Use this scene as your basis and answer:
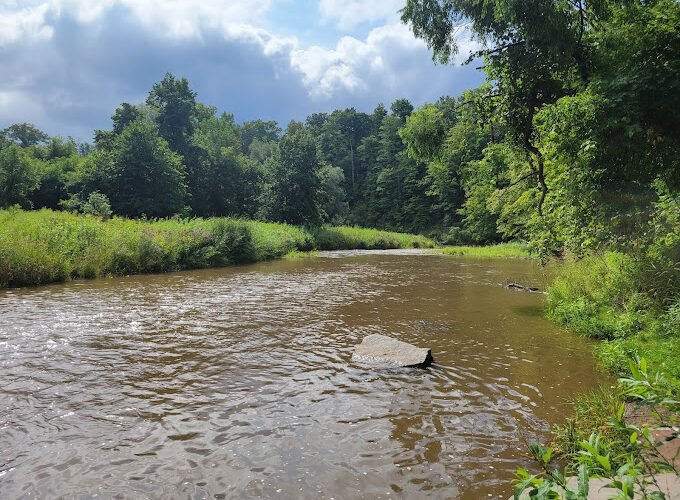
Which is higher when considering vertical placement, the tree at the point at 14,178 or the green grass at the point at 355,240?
the tree at the point at 14,178

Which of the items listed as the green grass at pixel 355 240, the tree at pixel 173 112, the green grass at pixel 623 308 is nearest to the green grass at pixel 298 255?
the green grass at pixel 355 240

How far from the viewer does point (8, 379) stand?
5965mm

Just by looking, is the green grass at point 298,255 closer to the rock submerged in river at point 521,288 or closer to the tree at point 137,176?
the rock submerged in river at point 521,288

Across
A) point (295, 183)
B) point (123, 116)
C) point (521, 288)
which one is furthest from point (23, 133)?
point (521, 288)

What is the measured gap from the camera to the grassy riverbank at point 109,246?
14.4m

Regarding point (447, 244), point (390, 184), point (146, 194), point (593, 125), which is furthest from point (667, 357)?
point (390, 184)

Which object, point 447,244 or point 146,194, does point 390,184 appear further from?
point 146,194

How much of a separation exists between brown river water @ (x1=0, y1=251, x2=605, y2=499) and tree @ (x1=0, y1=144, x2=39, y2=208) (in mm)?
34492

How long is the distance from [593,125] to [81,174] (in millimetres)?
45397

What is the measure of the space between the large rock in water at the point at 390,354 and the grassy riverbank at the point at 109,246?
40.9 feet

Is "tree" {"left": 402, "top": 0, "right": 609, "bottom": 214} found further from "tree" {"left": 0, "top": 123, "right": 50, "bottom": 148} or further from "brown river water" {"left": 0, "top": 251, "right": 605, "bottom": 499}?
"tree" {"left": 0, "top": 123, "right": 50, "bottom": 148}

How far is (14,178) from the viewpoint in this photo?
3844 centimetres

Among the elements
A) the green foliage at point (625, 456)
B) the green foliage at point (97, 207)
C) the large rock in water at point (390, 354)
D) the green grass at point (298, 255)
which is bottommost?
the green grass at point (298, 255)

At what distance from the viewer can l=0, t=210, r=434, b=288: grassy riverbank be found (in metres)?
14.4
